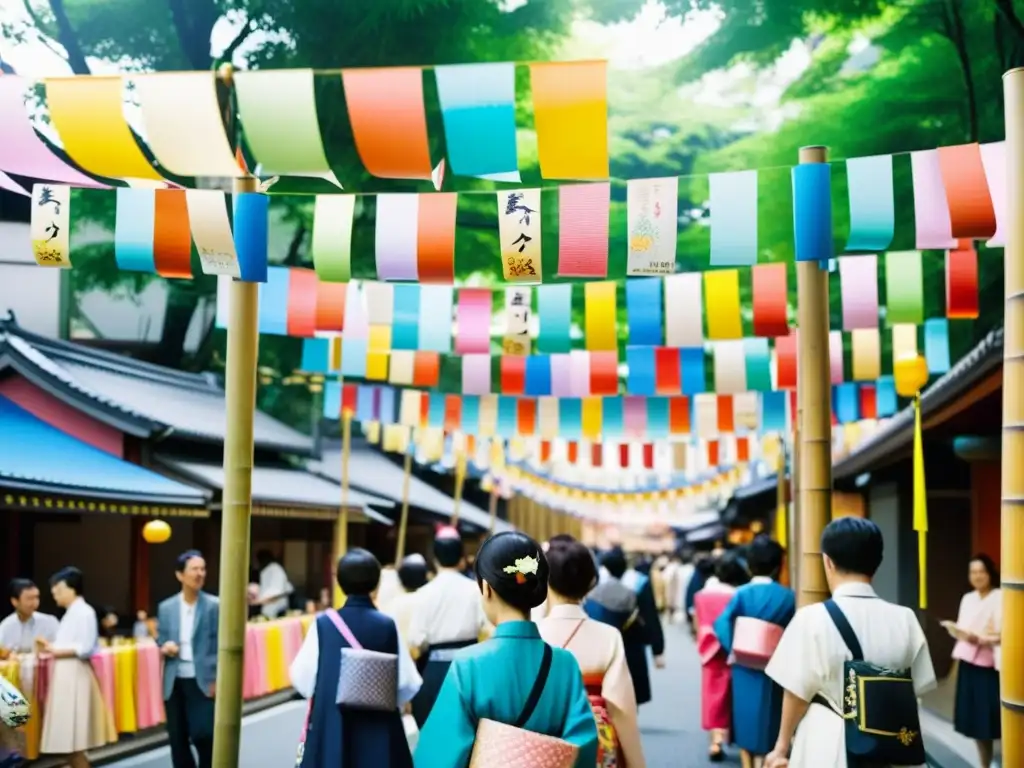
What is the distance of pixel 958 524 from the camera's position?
20.2 meters

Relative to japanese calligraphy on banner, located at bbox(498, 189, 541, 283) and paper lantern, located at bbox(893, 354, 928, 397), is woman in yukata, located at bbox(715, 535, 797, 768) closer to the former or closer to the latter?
paper lantern, located at bbox(893, 354, 928, 397)

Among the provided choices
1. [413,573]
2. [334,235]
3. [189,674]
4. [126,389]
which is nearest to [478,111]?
[334,235]

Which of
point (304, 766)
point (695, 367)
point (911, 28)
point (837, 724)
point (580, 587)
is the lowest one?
point (304, 766)

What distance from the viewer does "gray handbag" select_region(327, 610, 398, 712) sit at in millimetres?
6812

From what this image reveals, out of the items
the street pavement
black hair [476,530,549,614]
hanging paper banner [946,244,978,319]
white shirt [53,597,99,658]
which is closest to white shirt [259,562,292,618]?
the street pavement

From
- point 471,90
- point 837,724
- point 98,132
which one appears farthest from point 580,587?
point 98,132

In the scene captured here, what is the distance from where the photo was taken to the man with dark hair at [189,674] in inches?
359

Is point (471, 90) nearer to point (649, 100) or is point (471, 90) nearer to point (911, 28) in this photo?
point (911, 28)

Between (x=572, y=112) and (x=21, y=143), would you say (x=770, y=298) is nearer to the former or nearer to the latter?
(x=572, y=112)

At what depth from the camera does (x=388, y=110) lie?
648cm

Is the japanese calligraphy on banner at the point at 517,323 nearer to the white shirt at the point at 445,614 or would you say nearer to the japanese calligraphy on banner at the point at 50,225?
the white shirt at the point at 445,614

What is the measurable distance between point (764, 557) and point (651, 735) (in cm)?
483

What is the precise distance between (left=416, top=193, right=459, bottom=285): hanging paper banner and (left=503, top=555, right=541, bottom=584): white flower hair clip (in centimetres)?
503

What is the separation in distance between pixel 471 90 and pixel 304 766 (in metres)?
3.86
